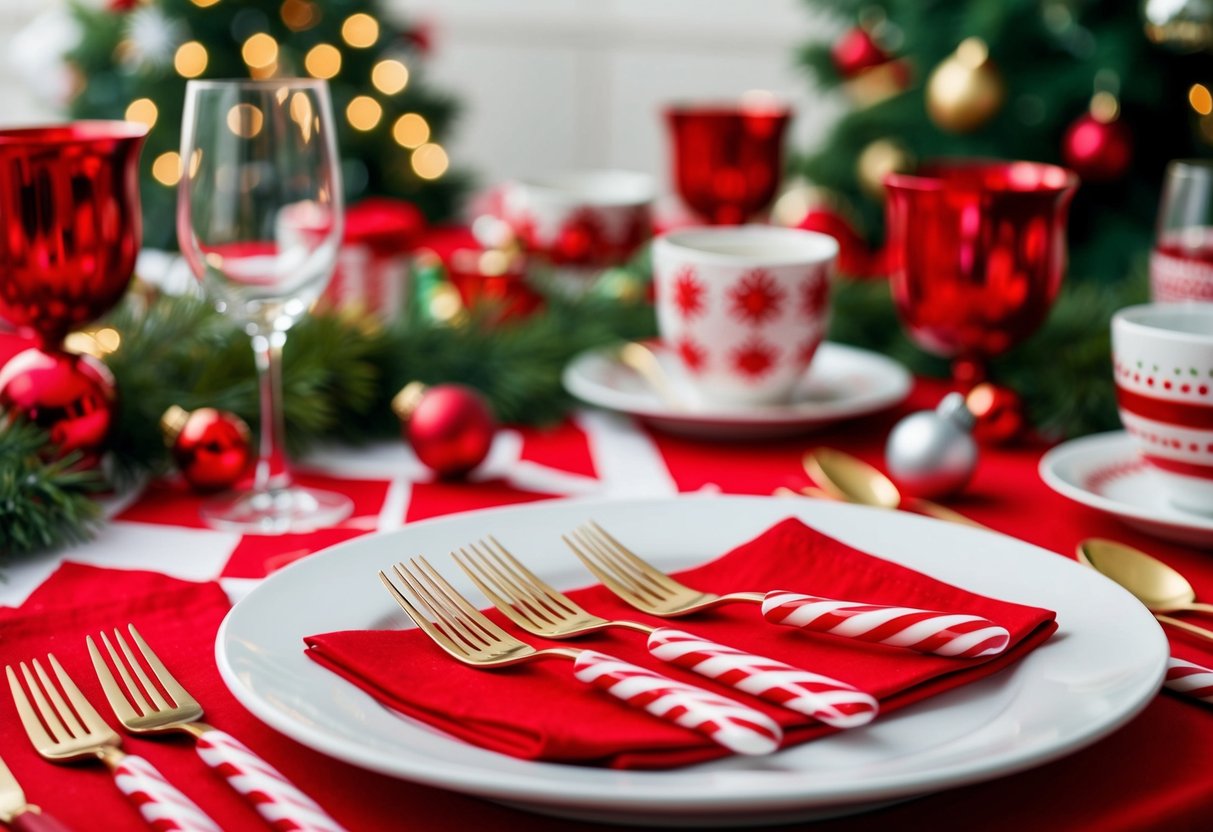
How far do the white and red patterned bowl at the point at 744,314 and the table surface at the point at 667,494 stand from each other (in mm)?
56

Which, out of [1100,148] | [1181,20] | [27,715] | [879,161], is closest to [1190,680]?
[27,715]

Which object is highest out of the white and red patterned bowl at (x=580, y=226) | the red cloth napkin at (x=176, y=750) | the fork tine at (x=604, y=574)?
the white and red patterned bowl at (x=580, y=226)

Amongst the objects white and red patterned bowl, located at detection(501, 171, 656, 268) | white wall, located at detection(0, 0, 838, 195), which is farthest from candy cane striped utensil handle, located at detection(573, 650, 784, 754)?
white wall, located at detection(0, 0, 838, 195)

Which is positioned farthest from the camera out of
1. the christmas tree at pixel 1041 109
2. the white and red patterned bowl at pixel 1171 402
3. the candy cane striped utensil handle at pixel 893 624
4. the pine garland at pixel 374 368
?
the christmas tree at pixel 1041 109

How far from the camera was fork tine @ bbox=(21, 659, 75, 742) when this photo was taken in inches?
20.1

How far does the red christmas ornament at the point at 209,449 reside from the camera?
0.88m

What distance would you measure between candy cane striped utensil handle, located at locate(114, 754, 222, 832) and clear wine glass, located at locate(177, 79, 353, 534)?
13.6 inches

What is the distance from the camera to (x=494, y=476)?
95 centimetres

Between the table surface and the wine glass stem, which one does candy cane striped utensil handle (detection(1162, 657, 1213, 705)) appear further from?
the wine glass stem

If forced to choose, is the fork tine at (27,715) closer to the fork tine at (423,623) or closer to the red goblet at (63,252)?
the fork tine at (423,623)

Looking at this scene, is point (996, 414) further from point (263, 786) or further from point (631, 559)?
point (263, 786)

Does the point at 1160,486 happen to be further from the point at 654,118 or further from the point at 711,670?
the point at 654,118

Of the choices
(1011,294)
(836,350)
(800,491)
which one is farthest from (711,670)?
(836,350)

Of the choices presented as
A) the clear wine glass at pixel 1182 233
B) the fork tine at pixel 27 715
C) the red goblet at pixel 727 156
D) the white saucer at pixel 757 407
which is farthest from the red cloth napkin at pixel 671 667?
the red goblet at pixel 727 156
